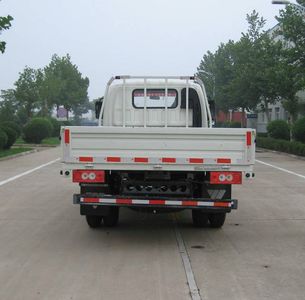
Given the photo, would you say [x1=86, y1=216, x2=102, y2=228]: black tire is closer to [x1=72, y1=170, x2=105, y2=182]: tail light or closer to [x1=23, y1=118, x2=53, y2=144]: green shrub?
[x1=72, y1=170, x2=105, y2=182]: tail light

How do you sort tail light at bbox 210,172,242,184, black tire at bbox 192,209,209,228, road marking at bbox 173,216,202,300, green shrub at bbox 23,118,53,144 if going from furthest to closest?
green shrub at bbox 23,118,53,144 < black tire at bbox 192,209,209,228 < tail light at bbox 210,172,242,184 < road marking at bbox 173,216,202,300

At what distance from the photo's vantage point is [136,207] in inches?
293

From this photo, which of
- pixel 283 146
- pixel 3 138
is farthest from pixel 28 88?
pixel 283 146

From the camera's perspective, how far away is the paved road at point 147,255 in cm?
545

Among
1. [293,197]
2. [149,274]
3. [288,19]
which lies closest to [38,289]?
[149,274]

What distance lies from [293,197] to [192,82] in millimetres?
4143

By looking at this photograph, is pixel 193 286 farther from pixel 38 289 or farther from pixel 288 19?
pixel 288 19

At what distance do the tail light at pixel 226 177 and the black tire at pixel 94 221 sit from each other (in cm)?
212

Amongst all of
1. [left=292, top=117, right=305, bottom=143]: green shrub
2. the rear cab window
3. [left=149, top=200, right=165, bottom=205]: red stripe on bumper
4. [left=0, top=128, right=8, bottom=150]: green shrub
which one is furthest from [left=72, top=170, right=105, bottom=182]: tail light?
[left=292, top=117, right=305, bottom=143]: green shrub

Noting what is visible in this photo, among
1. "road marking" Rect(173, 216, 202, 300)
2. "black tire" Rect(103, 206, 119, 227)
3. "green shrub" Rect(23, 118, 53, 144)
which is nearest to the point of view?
"road marking" Rect(173, 216, 202, 300)

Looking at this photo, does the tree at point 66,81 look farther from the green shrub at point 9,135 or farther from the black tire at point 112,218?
the black tire at point 112,218

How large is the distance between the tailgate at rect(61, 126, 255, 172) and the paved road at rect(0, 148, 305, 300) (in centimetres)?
112

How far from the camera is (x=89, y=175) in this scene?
733 cm

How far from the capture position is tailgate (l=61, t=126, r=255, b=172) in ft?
23.4
